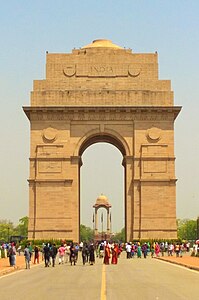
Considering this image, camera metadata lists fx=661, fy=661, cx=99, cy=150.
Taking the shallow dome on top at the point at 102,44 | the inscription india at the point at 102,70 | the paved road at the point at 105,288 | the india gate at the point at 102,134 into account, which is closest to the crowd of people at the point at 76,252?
the india gate at the point at 102,134

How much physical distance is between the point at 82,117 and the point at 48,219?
31.8 feet

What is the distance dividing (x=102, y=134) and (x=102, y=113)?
202 cm

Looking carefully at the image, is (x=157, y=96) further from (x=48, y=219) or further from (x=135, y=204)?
(x=48, y=219)

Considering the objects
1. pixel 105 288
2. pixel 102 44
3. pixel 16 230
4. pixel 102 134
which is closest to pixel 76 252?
pixel 105 288

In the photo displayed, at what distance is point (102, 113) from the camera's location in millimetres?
59469

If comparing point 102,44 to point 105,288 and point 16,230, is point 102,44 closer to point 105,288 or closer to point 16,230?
point 105,288

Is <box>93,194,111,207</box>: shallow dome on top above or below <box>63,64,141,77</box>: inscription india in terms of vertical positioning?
below

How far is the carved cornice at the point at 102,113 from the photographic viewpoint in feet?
193

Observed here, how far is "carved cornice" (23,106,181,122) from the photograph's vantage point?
193 ft

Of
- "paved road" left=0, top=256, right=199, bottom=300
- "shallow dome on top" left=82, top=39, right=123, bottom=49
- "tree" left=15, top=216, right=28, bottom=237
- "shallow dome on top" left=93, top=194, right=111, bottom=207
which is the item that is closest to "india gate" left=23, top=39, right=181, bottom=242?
"shallow dome on top" left=82, top=39, right=123, bottom=49

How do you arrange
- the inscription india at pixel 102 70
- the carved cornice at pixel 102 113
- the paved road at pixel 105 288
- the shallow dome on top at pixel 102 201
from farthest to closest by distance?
the shallow dome on top at pixel 102 201 < the inscription india at pixel 102 70 < the carved cornice at pixel 102 113 < the paved road at pixel 105 288

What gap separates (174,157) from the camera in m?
59.0

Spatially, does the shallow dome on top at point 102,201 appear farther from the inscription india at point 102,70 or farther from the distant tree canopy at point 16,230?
the inscription india at point 102,70

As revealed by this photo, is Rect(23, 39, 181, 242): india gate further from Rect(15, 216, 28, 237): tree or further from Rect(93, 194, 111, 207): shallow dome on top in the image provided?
Rect(15, 216, 28, 237): tree
